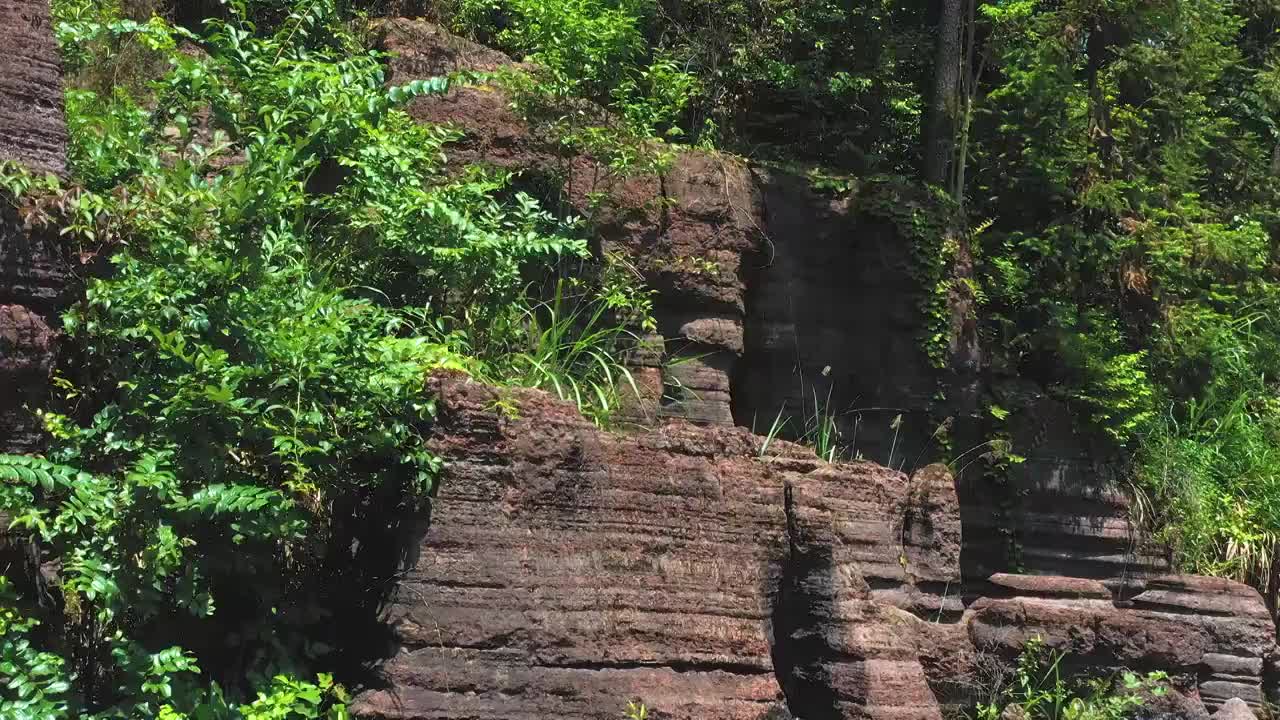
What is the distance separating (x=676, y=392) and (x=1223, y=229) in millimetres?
Result: 6396

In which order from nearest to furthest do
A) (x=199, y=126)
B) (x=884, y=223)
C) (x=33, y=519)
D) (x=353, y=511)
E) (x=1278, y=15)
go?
(x=33, y=519) < (x=353, y=511) < (x=199, y=126) < (x=884, y=223) < (x=1278, y=15)

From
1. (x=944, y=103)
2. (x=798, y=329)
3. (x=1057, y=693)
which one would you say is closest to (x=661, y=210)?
(x=798, y=329)

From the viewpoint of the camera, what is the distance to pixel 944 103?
413 inches

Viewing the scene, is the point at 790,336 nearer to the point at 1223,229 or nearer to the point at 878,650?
the point at 878,650

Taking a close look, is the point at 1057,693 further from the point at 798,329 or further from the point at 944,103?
the point at 944,103

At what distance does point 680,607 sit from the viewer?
563 centimetres

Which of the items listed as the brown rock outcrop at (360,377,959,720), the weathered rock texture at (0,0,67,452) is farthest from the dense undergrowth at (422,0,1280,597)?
the weathered rock texture at (0,0,67,452)

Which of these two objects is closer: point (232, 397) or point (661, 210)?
point (232, 397)

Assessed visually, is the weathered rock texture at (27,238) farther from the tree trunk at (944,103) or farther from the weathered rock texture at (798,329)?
the tree trunk at (944,103)

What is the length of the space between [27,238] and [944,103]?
7.79 metres

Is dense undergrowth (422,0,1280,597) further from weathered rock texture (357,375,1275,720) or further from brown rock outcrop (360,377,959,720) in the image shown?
brown rock outcrop (360,377,959,720)

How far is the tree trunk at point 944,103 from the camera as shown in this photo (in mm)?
10469

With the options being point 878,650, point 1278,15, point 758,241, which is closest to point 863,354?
point 758,241

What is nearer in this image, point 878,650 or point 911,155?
point 878,650
